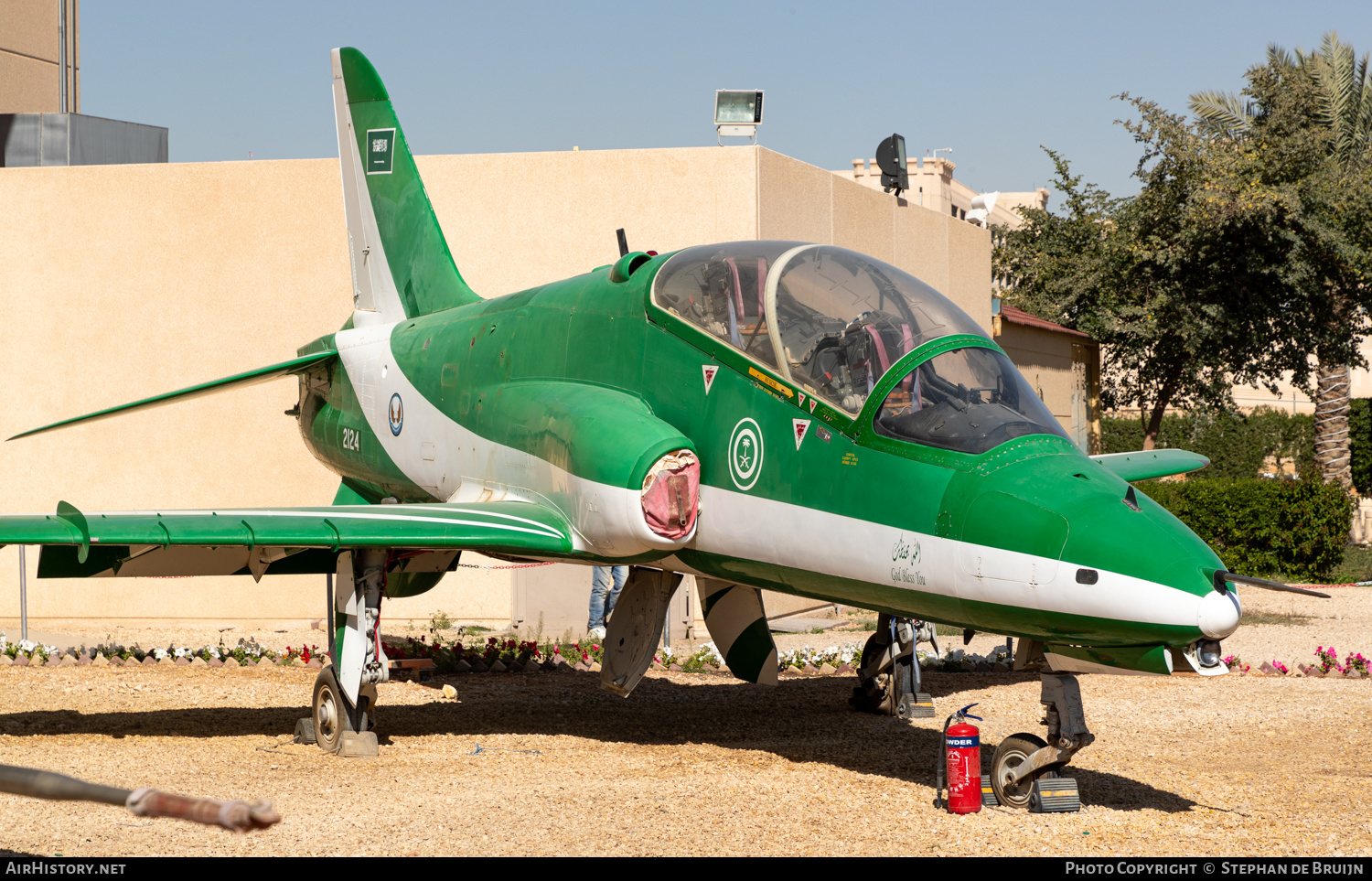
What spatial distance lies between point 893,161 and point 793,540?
41.5 ft

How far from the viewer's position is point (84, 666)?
1292 centimetres

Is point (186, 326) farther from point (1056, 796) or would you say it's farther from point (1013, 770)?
point (1056, 796)

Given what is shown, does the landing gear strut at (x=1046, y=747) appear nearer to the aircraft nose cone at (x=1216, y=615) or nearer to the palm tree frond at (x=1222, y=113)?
the aircraft nose cone at (x=1216, y=615)

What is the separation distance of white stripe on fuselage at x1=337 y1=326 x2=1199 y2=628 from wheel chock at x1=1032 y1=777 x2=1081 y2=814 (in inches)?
51.1

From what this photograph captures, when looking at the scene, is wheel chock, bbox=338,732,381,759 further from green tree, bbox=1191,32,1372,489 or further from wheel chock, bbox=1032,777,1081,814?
green tree, bbox=1191,32,1372,489

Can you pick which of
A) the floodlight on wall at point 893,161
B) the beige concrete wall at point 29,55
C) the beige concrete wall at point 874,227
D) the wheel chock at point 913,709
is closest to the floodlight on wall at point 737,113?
the beige concrete wall at point 874,227

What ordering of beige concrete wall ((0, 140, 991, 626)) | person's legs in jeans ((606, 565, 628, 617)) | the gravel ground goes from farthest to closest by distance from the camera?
beige concrete wall ((0, 140, 991, 626))
person's legs in jeans ((606, 565, 628, 617))
the gravel ground

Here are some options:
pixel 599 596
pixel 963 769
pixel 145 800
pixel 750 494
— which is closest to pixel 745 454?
pixel 750 494

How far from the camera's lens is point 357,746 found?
8.70 m

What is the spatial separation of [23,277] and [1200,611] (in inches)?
655

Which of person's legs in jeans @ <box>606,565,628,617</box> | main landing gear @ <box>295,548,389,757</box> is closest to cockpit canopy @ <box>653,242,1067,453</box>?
main landing gear @ <box>295,548,389,757</box>

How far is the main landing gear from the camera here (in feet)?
28.7

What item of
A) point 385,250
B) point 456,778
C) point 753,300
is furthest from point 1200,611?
point 385,250
